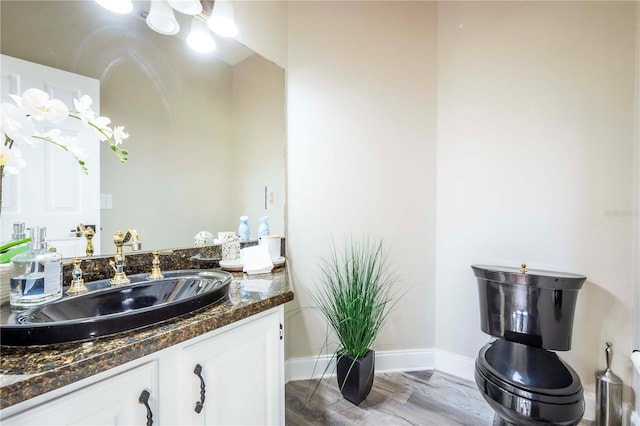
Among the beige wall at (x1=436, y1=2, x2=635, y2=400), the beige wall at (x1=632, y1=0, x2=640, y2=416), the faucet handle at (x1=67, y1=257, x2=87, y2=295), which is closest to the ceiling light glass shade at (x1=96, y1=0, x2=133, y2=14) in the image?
the faucet handle at (x1=67, y1=257, x2=87, y2=295)

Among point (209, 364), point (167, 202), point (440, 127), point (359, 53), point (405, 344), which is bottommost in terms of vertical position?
point (405, 344)

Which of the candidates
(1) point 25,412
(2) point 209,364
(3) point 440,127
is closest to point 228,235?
(2) point 209,364

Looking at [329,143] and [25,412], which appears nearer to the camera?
[25,412]

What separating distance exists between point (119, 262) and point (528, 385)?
1607 millimetres

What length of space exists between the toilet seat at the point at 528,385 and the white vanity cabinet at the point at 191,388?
34.1 inches

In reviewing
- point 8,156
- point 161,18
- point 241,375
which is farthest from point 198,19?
point 241,375

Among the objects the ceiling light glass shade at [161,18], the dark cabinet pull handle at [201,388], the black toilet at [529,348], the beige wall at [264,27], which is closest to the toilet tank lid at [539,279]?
the black toilet at [529,348]

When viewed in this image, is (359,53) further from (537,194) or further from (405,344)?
(405,344)

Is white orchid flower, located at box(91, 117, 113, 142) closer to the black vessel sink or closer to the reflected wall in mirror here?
the reflected wall in mirror

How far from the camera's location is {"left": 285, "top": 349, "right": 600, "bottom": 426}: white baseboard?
1.72 metres

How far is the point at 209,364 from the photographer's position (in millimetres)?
772

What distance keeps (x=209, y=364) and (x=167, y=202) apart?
30.4 inches

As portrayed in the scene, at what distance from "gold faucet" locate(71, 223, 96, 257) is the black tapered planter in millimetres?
1278

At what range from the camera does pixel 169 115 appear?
4.15 feet
